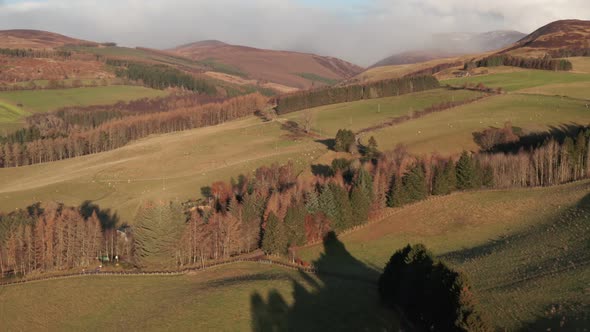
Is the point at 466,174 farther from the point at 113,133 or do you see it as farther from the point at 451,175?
the point at 113,133

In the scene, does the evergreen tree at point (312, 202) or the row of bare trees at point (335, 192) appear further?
the evergreen tree at point (312, 202)

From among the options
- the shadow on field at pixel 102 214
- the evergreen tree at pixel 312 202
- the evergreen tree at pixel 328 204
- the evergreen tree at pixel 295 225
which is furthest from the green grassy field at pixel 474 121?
the shadow on field at pixel 102 214

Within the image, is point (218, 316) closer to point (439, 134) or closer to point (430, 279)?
point (430, 279)

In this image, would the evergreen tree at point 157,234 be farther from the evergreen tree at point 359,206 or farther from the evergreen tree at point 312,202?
the evergreen tree at point 359,206

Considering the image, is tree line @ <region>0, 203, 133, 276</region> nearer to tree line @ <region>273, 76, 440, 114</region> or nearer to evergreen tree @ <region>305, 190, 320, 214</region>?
evergreen tree @ <region>305, 190, 320, 214</region>

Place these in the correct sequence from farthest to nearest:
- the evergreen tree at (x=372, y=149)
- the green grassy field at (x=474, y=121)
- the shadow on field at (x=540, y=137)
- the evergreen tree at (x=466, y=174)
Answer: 1. the green grassy field at (x=474, y=121)
2. the evergreen tree at (x=372, y=149)
3. the shadow on field at (x=540, y=137)
4. the evergreen tree at (x=466, y=174)

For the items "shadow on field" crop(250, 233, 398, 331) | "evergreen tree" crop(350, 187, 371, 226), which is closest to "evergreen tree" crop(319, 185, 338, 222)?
"evergreen tree" crop(350, 187, 371, 226)
